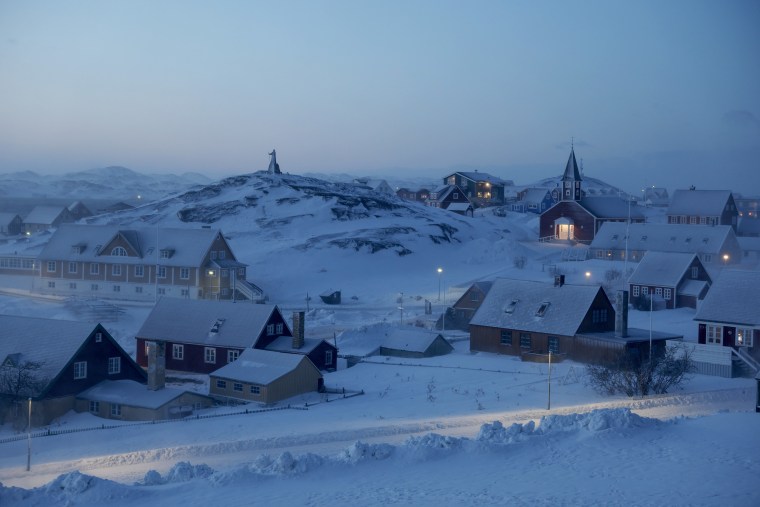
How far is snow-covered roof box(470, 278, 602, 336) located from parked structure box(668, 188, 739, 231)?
57044mm

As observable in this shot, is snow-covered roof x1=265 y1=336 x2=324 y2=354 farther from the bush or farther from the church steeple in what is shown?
the church steeple

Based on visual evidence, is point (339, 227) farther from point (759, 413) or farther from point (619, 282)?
point (759, 413)

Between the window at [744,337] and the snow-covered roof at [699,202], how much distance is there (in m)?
60.1

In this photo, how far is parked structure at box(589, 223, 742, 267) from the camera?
8369 centimetres

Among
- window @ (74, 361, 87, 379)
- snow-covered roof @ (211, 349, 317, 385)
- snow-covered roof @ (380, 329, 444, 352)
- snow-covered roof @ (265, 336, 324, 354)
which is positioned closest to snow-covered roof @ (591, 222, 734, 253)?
snow-covered roof @ (380, 329, 444, 352)

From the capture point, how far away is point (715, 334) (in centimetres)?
4997

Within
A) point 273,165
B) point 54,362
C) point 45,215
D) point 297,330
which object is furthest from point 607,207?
point 45,215

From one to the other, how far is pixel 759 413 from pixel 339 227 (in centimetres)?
7221

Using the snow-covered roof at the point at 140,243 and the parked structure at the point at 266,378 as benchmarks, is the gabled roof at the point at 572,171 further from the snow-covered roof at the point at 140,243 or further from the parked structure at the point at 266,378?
the parked structure at the point at 266,378

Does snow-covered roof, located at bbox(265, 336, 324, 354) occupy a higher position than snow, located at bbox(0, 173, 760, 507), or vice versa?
snow-covered roof, located at bbox(265, 336, 324, 354)

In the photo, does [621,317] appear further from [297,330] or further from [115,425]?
[115,425]

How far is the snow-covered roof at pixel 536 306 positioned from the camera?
51.7 meters

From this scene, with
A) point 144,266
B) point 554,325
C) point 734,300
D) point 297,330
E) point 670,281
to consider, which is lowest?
point 297,330

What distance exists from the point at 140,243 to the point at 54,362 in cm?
3830
